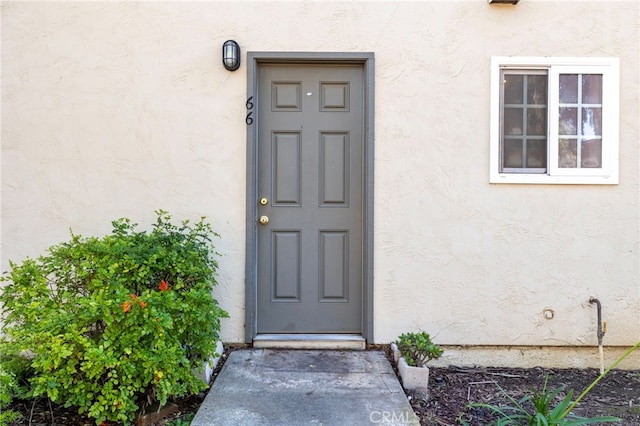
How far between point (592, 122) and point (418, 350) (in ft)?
8.12

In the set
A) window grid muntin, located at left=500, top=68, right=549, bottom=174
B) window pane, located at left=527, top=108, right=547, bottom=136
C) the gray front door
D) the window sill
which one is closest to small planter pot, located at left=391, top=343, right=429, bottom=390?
the gray front door

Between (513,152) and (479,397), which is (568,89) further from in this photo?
(479,397)

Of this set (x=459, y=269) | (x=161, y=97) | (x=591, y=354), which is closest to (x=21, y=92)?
(x=161, y=97)

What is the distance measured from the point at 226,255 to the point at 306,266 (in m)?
0.71

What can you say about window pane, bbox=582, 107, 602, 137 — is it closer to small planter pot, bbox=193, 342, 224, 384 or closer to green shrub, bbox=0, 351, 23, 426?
small planter pot, bbox=193, 342, 224, 384

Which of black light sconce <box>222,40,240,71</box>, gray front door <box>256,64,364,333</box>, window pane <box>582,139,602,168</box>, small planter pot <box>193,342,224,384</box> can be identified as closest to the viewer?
small planter pot <box>193,342,224,384</box>

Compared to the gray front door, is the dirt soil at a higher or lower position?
lower

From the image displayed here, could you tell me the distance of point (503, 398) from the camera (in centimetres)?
311

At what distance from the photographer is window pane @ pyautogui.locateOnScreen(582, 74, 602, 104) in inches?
142

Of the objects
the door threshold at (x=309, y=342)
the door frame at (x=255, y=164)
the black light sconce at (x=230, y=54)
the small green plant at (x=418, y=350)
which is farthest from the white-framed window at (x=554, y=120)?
the black light sconce at (x=230, y=54)

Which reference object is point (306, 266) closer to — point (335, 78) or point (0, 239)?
point (335, 78)

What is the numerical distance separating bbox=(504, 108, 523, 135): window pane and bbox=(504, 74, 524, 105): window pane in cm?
8

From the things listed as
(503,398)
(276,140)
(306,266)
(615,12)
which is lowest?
(503,398)

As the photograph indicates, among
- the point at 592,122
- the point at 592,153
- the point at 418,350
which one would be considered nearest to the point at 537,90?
the point at 592,122
